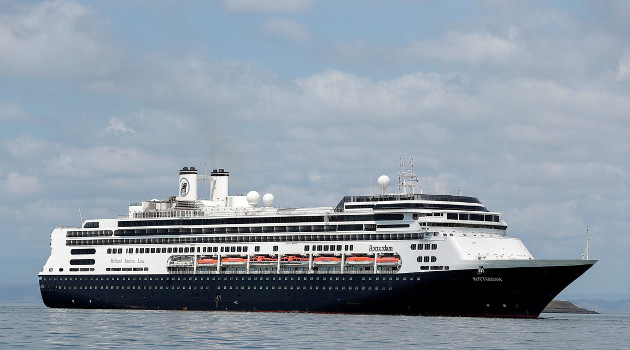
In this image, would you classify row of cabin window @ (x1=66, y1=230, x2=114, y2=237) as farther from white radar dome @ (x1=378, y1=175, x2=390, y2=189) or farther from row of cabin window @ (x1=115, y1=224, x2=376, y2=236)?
white radar dome @ (x1=378, y1=175, x2=390, y2=189)

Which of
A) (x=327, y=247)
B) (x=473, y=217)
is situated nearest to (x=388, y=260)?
(x=327, y=247)

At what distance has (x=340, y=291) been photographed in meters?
88.8

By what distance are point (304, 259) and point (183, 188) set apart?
21109mm

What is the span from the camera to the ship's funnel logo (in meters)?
107

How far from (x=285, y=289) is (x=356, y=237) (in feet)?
27.8

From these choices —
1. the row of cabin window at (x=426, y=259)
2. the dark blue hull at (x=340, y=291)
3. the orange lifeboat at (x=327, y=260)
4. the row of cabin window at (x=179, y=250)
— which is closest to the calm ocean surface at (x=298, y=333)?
the dark blue hull at (x=340, y=291)

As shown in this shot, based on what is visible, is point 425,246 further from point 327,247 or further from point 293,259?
point 293,259

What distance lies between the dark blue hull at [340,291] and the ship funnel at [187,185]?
10.3 meters

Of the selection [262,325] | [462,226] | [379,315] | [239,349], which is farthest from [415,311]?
[239,349]

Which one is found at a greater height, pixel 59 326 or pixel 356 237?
pixel 356 237

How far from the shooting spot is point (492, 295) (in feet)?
272

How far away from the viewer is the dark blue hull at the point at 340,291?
3248 inches

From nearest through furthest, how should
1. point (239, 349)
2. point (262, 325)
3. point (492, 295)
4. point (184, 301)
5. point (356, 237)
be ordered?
1. point (239, 349)
2. point (262, 325)
3. point (492, 295)
4. point (356, 237)
5. point (184, 301)

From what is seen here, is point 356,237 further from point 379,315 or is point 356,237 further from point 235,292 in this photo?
point 235,292
